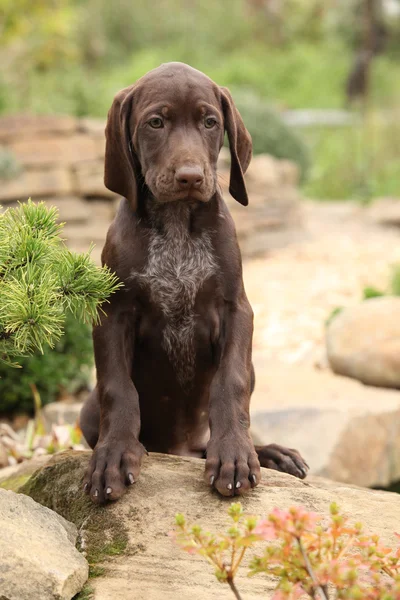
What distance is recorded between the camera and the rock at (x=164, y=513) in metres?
2.95

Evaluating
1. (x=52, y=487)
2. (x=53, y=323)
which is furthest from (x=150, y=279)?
(x=52, y=487)

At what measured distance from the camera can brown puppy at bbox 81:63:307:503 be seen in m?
3.37

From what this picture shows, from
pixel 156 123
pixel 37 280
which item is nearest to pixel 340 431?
pixel 156 123

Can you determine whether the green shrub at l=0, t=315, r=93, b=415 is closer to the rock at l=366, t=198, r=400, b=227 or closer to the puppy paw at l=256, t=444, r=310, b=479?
the puppy paw at l=256, t=444, r=310, b=479

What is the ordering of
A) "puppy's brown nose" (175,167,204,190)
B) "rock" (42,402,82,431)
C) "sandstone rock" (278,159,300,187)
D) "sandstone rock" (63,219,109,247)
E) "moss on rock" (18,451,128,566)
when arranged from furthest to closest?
"sandstone rock" (278,159,300,187), "sandstone rock" (63,219,109,247), "rock" (42,402,82,431), "puppy's brown nose" (175,167,204,190), "moss on rock" (18,451,128,566)

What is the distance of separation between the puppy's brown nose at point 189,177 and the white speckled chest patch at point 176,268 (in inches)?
12.8

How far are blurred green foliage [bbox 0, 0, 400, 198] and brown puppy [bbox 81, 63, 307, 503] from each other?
10.6 meters

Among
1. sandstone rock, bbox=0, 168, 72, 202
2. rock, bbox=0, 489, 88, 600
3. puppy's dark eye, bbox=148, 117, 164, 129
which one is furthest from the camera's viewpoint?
sandstone rock, bbox=0, 168, 72, 202

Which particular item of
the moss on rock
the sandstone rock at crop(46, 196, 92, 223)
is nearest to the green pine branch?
the moss on rock

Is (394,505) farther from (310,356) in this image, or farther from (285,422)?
(310,356)

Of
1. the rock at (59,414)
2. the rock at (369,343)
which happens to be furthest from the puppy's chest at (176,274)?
the rock at (369,343)

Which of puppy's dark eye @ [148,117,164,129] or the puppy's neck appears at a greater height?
puppy's dark eye @ [148,117,164,129]

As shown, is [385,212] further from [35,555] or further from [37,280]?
[35,555]

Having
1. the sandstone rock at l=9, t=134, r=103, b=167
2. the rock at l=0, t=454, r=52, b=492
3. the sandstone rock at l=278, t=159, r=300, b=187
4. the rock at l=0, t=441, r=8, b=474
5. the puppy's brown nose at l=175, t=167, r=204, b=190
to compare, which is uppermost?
the puppy's brown nose at l=175, t=167, r=204, b=190
